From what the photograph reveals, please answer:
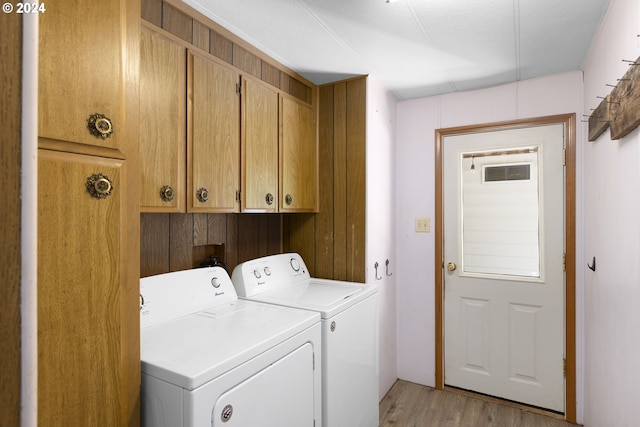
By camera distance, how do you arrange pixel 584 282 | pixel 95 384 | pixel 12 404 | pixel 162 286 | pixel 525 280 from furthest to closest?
pixel 525 280
pixel 584 282
pixel 162 286
pixel 95 384
pixel 12 404

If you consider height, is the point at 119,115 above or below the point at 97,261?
above

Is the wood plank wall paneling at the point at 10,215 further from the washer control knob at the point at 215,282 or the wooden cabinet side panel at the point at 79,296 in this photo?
the washer control knob at the point at 215,282

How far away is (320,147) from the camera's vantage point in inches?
94.2

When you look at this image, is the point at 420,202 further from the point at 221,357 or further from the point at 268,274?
the point at 221,357

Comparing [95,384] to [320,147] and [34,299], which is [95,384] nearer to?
[34,299]

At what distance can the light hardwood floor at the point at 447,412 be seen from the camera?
2209 mm

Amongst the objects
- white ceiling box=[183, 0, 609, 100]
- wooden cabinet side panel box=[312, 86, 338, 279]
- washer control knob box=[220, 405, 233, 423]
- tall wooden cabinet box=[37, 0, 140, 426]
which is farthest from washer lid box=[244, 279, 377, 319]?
white ceiling box=[183, 0, 609, 100]

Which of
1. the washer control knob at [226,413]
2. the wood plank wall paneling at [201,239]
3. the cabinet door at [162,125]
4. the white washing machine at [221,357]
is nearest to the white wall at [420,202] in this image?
the wood plank wall paneling at [201,239]

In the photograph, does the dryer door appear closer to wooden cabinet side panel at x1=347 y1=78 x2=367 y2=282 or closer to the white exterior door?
wooden cabinet side panel at x1=347 y1=78 x2=367 y2=282

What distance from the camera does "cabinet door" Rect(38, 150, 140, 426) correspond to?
794 mm

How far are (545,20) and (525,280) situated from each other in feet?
5.27

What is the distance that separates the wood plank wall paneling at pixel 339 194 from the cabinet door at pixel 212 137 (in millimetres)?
791

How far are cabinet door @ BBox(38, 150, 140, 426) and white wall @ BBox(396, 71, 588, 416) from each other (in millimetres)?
2113

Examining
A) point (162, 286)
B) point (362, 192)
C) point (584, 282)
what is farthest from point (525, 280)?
point (162, 286)
